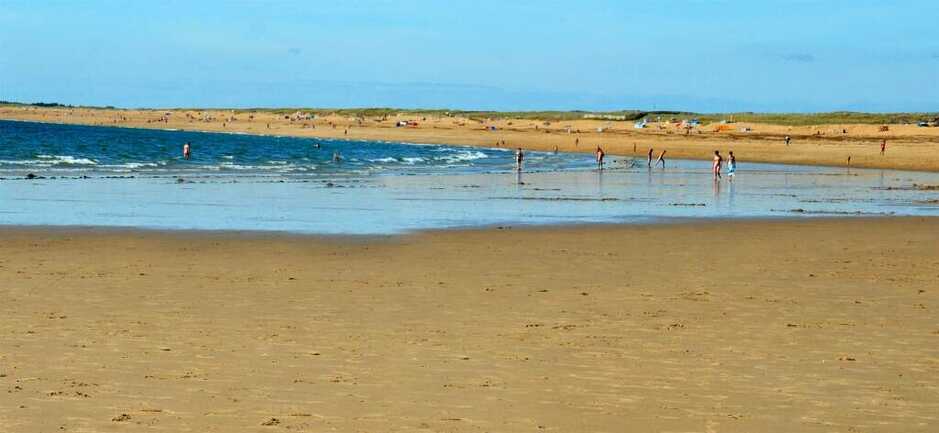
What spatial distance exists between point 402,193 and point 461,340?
25.1 m

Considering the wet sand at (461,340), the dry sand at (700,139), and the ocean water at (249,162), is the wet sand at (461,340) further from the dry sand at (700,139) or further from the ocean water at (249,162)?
the dry sand at (700,139)

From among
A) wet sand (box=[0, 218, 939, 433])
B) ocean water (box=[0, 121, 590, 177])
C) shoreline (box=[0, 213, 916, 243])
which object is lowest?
ocean water (box=[0, 121, 590, 177])

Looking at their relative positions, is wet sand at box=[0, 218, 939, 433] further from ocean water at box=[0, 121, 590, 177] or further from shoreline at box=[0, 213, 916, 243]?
ocean water at box=[0, 121, 590, 177]

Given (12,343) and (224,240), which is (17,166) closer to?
(224,240)

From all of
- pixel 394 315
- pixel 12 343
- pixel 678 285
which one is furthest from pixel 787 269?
pixel 12 343

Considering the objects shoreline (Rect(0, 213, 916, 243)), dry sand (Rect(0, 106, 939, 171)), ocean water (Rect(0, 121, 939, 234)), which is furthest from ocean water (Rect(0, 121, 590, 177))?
shoreline (Rect(0, 213, 916, 243))

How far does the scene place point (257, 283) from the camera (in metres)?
13.5

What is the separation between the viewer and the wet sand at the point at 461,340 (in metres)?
7.41

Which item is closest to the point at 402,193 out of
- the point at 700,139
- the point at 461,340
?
the point at 461,340

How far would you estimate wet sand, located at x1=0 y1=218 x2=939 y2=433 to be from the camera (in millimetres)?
7414

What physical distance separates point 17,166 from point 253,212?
2820 cm

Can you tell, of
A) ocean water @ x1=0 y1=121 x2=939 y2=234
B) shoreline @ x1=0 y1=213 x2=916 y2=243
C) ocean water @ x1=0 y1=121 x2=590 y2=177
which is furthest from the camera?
ocean water @ x1=0 y1=121 x2=590 y2=177

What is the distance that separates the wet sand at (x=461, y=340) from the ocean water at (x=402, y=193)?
6365mm

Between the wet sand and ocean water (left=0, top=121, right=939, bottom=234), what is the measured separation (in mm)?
6365
